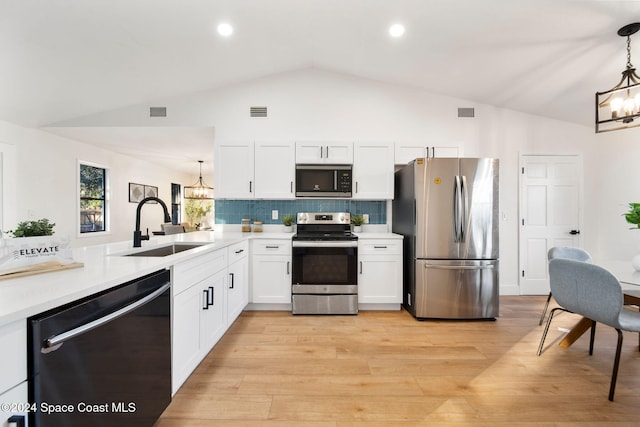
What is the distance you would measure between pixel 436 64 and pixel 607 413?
3.44 meters

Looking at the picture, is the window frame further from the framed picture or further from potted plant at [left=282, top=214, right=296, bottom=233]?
potted plant at [left=282, top=214, right=296, bottom=233]

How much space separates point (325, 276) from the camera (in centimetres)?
328

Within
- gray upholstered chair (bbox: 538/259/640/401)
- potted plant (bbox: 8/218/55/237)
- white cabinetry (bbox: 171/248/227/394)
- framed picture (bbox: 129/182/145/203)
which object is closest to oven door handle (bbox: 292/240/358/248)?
white cabinetry (bbox: 171/248/227/394)

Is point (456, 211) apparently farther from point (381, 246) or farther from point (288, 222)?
point (288, 222)

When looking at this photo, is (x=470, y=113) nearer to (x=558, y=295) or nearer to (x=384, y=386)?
(x=558, y=295)

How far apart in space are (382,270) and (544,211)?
2.70 m

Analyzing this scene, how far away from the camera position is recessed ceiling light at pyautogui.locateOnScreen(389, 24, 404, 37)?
284 cm

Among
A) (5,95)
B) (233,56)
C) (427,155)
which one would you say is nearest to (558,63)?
(427,155)

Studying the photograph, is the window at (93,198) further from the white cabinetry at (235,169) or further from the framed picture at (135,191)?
the white cabinetry at (235,169)

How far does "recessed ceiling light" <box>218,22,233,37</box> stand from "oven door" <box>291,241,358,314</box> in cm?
234

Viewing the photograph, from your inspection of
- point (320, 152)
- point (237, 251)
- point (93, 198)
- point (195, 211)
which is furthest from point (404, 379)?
point (195, 211)

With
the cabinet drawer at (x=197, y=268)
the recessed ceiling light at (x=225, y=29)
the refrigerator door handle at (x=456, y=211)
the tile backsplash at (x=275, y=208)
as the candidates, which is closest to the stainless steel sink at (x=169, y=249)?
the cabinet drawer at (x=197, y=268)

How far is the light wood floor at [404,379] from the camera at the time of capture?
166cm

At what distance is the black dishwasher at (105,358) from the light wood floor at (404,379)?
0.48 metres
